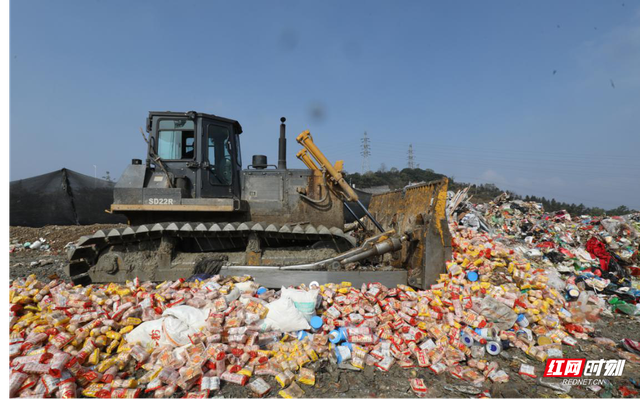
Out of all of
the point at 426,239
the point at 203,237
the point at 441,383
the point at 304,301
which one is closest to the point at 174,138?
the point at 203,237

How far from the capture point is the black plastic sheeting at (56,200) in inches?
392

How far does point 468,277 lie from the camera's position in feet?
12.3

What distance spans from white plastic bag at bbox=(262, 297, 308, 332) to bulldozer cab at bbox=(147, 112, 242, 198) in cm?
250

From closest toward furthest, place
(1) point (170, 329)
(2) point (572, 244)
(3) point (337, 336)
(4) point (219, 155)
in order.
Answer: (1) point (170, 329)
(3) point (337, 336)
(4) point (219, 155)
(2) point (572, 244)

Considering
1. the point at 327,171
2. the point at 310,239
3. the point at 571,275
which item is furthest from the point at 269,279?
the point at 571,275

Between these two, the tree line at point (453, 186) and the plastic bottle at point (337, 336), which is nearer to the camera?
the plastic bottle at point (337, 336)

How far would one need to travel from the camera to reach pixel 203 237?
183 inches

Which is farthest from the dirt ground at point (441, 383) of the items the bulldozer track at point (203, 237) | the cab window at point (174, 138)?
the cab window at point (174, 138)

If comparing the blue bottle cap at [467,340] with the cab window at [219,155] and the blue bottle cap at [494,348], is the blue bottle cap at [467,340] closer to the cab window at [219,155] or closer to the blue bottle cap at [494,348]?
the blue bottle cap at [494,348]

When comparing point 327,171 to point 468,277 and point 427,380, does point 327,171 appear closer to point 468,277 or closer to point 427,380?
point 468,277

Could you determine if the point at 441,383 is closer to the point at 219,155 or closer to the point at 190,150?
the point at 219,155

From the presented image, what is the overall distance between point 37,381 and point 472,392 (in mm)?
3219

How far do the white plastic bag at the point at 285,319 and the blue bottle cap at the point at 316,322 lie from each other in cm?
7

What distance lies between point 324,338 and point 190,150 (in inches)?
142
